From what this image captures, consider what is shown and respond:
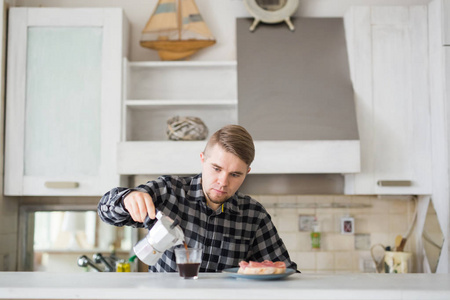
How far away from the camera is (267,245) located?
2.25 meters

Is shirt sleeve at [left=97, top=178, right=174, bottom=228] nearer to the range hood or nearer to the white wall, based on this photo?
the range hood

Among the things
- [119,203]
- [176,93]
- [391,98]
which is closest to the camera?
[119,203]

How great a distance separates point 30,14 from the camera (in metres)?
3.33

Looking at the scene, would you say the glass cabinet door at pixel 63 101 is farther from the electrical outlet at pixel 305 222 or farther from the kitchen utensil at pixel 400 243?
the kitchen utensil at pixel 400 243

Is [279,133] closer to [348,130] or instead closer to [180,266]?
[348,130]

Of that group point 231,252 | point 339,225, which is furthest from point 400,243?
point 231,252

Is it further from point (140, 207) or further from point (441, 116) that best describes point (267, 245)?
point (441, 116)

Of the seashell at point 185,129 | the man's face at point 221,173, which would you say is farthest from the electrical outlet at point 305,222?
the man's face at point 221,173

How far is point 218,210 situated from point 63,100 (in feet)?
4.97

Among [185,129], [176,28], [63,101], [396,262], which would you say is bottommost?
[396,262]

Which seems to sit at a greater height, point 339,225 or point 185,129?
point 185,129

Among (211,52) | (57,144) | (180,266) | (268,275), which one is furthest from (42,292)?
(211,52)

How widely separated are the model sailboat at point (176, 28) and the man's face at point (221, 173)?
1548 millimetres

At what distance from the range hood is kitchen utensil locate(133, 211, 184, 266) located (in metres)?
1.47
